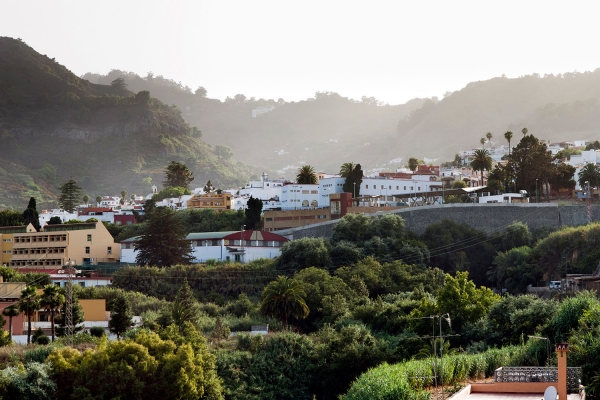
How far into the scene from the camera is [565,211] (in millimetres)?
68188

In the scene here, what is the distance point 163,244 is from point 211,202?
78.9 feet

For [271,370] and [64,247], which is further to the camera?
[64,247]

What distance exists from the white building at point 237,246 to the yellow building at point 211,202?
19064 millimetres

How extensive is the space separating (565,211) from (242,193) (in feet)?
129

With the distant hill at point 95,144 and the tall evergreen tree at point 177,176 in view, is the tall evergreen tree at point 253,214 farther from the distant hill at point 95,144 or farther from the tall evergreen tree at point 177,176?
the distant hill at point 95,144

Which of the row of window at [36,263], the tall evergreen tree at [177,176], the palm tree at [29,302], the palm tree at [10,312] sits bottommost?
the palm tree at [10,312]

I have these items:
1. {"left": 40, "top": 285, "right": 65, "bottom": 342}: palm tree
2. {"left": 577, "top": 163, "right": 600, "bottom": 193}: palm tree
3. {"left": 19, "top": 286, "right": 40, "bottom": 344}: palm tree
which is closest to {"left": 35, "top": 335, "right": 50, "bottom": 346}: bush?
{"left": 19, "top": 286, "right": 40, "bottom": 344}: palm tree

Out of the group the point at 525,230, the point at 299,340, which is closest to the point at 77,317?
the point at 299,340

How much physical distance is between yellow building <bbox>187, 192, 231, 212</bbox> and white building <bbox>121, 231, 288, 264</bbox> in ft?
62.5

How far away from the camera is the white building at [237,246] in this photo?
71250 mm

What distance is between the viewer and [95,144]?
623 feet

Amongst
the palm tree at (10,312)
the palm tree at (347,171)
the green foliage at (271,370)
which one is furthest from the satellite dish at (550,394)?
the palm tree at (347,171)

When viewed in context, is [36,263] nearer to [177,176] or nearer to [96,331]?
[96,331]

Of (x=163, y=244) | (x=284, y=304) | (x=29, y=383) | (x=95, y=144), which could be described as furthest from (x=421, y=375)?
(x=95, y=144)
